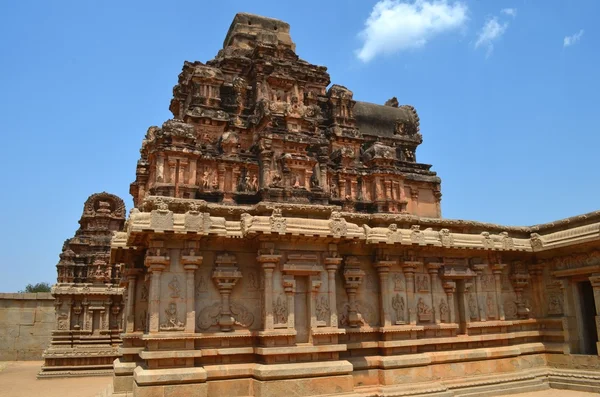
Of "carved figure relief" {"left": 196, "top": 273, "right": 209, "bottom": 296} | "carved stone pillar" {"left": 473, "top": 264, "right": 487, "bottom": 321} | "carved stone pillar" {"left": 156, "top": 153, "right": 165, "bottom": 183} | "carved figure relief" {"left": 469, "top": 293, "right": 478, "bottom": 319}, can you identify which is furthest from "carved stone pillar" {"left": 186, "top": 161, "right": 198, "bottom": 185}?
"carved figure relief" {"left": 469, "top": 293, "right": 478, "bottom": 319}

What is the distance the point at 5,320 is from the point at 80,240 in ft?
22.5

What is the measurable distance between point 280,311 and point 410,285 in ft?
12.2

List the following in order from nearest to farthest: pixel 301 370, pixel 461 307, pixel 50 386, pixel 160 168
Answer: pixel 301 370
pixel 461 307
pixel 50 386
pixel 160 168

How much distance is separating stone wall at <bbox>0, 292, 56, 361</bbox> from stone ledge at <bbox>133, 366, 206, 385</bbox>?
22.6 meters

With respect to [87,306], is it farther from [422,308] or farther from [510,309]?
[510,309]

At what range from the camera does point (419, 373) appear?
12.2 m

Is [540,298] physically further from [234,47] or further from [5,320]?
[5,320]

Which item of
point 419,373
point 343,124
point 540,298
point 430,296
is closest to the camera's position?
point 419,373

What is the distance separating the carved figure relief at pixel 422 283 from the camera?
42.7 feet

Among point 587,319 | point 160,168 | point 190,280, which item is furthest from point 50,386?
point 587,319

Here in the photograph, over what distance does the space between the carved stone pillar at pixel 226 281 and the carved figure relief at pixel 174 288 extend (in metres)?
0.79

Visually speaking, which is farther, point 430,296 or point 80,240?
point 80,240

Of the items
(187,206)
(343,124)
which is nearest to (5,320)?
(343,124)

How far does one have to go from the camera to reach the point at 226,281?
35.4 feet
